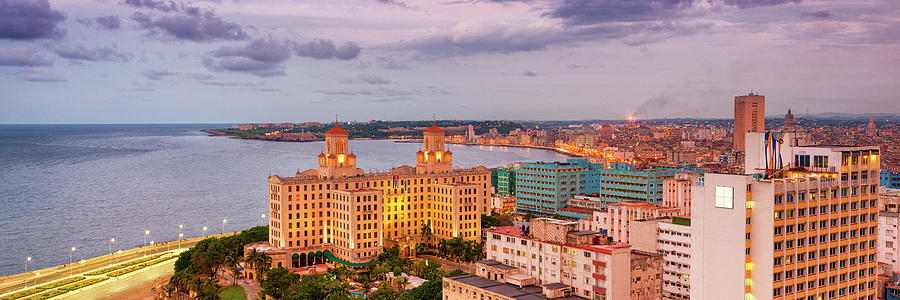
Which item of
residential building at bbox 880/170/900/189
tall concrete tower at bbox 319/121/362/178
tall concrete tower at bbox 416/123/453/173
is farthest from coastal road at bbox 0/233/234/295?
residential building at bbox 880/170/900/189

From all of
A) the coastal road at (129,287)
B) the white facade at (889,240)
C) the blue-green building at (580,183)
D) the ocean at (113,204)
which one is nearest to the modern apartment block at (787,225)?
the white facade at (889,240)

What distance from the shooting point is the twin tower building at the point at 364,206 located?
6675cm

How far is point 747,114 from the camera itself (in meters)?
180

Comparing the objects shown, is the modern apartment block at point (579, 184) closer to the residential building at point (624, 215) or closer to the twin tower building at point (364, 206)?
the twin tower building at point (364, 206)

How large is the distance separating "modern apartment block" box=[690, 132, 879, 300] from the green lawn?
37.6 metres

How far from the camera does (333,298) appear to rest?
4891 cm

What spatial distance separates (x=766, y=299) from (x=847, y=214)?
663cm

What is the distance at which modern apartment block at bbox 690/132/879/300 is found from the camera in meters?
31.6

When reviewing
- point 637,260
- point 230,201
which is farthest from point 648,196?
point 230,201

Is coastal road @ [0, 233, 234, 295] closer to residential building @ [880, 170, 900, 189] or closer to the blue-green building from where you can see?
the blue-green building

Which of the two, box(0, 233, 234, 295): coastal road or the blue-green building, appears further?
the blue-green building

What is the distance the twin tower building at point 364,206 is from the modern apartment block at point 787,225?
38.3 metres

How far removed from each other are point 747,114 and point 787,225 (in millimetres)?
160124

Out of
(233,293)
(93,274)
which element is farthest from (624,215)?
(93,274)
